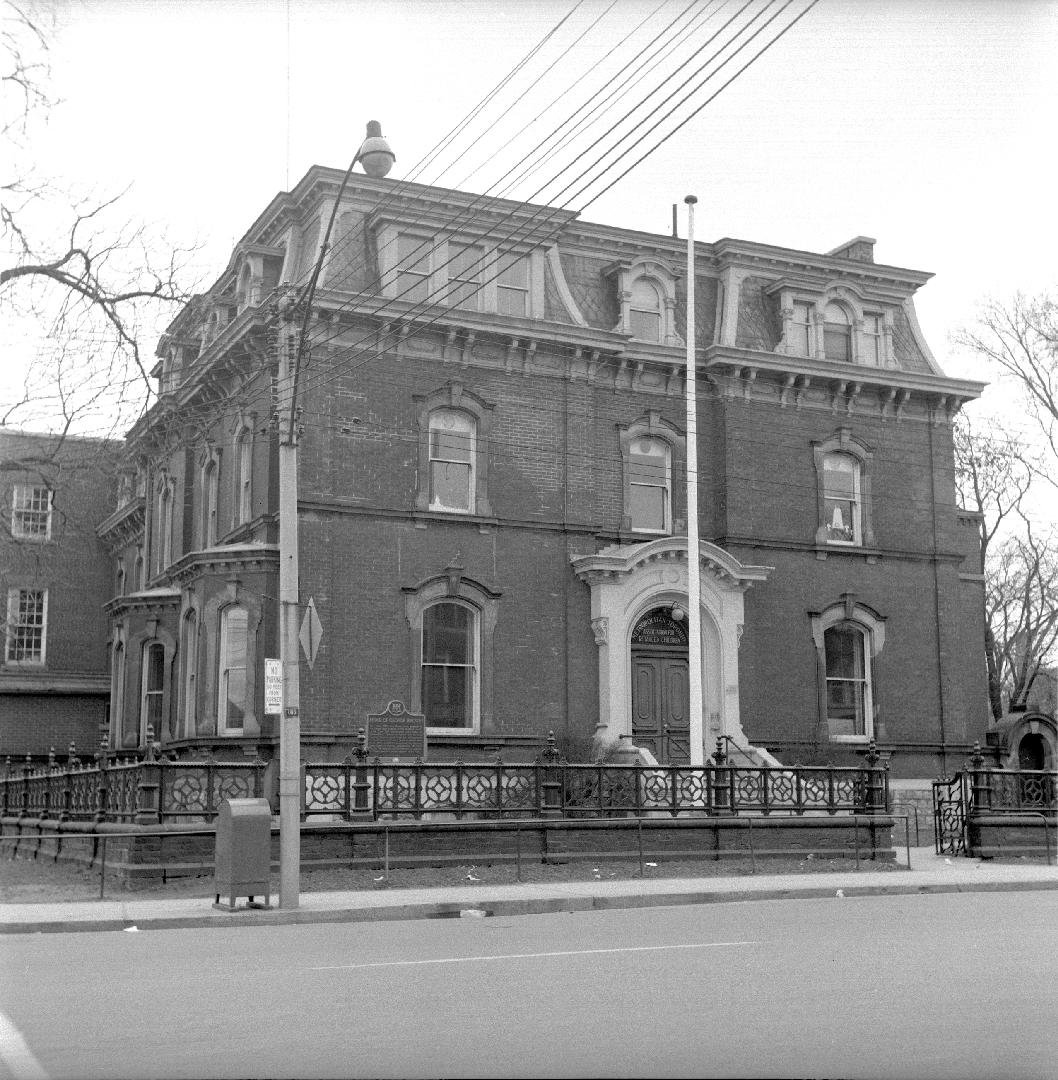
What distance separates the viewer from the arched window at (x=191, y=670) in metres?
28.7

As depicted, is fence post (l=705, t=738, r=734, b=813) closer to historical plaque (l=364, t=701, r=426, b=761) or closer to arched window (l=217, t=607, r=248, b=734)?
historical plaque (l=364, t=701, r=426, b=761)

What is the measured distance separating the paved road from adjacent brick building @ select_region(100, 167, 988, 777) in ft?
44.6

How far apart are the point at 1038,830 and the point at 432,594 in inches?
460

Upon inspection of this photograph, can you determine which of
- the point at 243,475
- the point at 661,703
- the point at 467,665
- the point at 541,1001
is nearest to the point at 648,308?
the point at 661,703

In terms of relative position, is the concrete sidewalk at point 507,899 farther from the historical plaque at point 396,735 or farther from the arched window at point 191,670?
the arched window at point 191,670

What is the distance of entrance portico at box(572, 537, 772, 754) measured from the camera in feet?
93.8

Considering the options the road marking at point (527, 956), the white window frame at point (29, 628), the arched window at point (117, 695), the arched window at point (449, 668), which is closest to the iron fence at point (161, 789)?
the road marking at point (527, 956)

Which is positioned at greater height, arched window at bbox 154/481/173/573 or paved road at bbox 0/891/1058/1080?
arched window at bbox 154/481/173/573

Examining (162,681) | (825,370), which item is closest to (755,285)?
(825,370)

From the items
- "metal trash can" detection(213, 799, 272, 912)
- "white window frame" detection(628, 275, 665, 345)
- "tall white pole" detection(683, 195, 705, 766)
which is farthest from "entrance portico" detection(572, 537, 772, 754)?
"metal trash can" detection(213, 799, 272, 912)

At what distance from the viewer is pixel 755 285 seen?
32.7 m

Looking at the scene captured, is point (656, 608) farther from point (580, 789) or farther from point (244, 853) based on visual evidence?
point (244, 853)

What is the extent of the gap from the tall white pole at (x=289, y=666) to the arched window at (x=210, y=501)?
14.1 meters

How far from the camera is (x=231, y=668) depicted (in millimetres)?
27750
